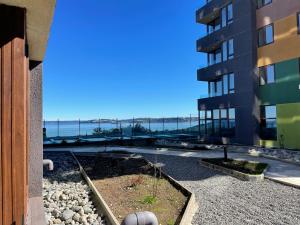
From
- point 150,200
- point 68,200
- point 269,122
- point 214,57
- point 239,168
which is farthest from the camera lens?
point 214,57

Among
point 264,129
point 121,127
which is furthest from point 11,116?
point 121,127

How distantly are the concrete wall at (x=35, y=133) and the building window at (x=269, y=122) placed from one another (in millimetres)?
17740

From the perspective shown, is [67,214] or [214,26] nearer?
[67,214]

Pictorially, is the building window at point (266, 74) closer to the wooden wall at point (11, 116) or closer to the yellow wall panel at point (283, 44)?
the yellow wall panel at point (283, 44)

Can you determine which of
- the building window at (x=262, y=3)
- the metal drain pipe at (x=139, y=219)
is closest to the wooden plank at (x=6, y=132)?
the metal drain pipe at (x=139, y=219)

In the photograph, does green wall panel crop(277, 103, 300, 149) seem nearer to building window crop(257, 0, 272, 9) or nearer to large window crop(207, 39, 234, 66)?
large window crop(207, 39, 234, 66)

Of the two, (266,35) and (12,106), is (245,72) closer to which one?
(266,35)

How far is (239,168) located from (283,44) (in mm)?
11814

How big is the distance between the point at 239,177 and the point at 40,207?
7.53 m

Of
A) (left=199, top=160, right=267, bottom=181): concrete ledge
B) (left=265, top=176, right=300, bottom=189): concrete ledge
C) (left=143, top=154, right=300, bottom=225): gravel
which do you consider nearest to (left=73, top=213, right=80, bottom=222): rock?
(left=143, top=154, right=300, bottom=225): gravel

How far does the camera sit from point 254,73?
2134 cm

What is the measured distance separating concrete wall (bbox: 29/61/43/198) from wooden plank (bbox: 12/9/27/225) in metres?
3.22

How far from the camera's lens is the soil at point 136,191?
22.1 feet

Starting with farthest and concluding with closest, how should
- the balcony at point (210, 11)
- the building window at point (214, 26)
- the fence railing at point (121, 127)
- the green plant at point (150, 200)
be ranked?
the fence railing at point (121, 127), the building window at point (214, 26), the balcony at point (210, 11), the green plant at point (150, 200)
